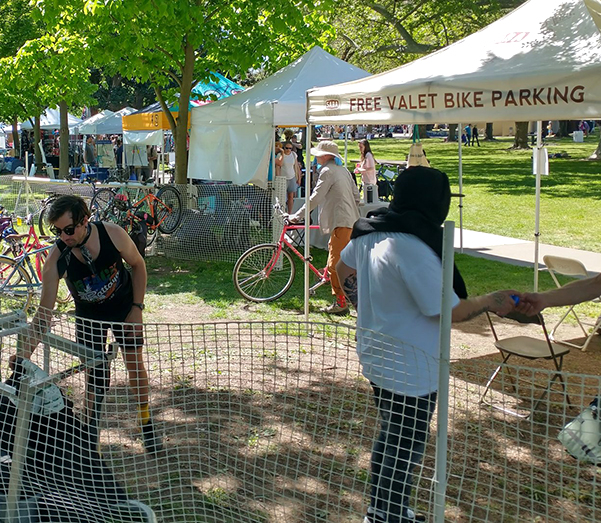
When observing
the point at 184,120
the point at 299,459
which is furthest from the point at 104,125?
the point at 299,459

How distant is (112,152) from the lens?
29000mm

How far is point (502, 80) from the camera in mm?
5078

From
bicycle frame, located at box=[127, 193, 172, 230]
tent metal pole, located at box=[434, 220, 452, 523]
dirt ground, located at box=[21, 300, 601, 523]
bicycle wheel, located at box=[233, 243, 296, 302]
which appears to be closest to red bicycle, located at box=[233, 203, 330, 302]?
Answer: bicycle wheel, located at box=[233, 243, 296, 302]

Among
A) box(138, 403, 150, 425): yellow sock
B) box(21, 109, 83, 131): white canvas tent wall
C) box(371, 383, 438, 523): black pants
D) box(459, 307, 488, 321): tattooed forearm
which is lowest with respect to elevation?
box(138, 403, 150, 425): yellow sock

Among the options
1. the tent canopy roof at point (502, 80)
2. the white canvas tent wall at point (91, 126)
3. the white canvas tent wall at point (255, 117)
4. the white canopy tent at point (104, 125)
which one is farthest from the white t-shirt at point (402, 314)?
the white canvas tent wall at point (91, 126)

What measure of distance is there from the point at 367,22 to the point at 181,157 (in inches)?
633

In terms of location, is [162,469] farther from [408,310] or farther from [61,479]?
[408,310]

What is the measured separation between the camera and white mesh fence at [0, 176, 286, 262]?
1033 centimetres

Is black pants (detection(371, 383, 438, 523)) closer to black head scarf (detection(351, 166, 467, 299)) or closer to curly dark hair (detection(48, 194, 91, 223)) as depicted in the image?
black head scarf (detection(351, 166, 467, 299))

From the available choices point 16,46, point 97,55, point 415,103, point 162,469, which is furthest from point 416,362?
point 16,46

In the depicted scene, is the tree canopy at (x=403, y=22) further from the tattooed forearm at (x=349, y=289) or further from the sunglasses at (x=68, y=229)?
the sunglasses at (x=68, y=229)

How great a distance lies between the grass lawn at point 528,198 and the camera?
13992mm

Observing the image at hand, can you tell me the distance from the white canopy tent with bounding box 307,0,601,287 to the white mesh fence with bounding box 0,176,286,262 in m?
3.67

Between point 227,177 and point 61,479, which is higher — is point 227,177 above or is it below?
above
